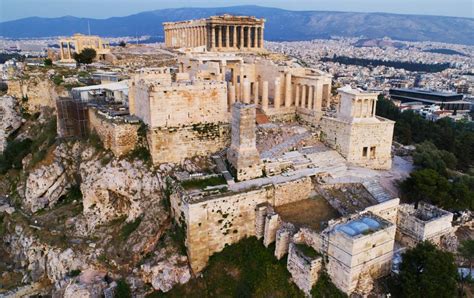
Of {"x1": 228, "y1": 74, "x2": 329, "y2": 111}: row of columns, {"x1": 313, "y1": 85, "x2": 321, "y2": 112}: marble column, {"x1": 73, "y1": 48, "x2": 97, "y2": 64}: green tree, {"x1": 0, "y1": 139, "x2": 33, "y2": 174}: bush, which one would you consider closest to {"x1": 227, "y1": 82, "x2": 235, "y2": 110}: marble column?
{"x1": 228, "y1": 74, "x2": 329, "y2": 111}: row of columns

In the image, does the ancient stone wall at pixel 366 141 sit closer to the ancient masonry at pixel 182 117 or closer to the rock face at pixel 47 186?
the ancient masonry at pixel 182 117

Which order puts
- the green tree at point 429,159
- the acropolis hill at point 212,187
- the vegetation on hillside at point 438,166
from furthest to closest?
the green tree at point 429,159
the vegetation on hillside at point 438,166
the acropolis hill at point 212,187

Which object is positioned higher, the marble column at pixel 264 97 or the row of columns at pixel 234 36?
the row of columns at pixel 234 36

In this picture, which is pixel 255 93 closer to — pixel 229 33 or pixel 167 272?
pixel 167 272

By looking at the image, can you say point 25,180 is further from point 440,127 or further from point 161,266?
point 440,127

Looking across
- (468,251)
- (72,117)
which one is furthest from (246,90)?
(468,251)

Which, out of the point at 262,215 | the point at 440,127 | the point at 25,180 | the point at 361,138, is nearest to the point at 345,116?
the point at 361,138

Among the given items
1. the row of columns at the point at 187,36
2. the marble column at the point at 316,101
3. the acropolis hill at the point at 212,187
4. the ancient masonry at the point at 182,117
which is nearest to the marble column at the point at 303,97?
the acropolis hill at the point at 212,187
